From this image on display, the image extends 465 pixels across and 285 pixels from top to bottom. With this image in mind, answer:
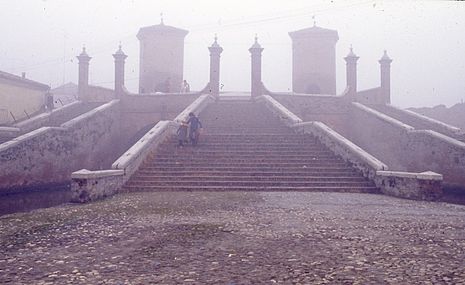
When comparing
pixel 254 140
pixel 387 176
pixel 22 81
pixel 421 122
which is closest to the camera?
pixel 387 176

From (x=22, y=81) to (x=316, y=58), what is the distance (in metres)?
26.0

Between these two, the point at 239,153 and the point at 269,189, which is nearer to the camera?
the point at 269,189

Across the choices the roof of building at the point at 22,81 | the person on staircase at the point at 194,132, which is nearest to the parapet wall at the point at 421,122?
the person on staircase at the point at 194,132

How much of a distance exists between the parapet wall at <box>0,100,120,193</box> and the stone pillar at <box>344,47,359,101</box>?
15944 mm

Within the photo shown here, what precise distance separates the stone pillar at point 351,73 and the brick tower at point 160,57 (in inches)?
667

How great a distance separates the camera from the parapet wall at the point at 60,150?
14.0 m

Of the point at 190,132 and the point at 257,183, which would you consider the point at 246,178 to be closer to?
the point at 257,183

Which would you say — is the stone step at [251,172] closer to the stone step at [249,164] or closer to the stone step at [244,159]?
the stone step at [249,164]

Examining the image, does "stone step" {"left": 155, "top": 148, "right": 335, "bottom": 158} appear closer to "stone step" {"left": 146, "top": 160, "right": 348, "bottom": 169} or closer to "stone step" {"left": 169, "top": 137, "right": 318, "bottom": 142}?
"stone step" {"left": 146, "top": 160, "right": 348, "bottom": 169}

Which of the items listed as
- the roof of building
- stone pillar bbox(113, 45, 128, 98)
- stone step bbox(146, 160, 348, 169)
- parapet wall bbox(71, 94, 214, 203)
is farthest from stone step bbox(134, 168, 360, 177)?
the roof of building

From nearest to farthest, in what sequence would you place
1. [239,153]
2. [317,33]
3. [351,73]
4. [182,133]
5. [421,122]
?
[239,153] → [182,133] → [421,122] → [351,73] → [317,33]

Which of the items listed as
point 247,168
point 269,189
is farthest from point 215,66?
point 269,189

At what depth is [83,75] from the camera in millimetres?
27891

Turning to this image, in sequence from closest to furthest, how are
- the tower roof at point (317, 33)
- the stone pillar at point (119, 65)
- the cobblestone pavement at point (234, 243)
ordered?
the cobblestone pavement at point (234, 243) < the stone pillar at point (119, 65) < the tower roof at point (317, 33)
